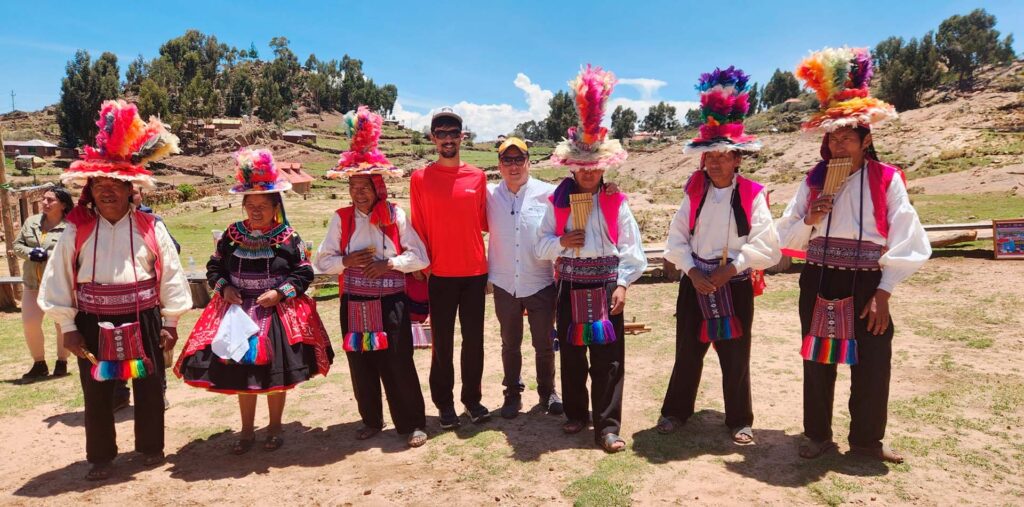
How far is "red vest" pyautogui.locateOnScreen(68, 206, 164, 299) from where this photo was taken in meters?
3.75

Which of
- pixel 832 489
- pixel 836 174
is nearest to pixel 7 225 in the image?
pixel 836 174

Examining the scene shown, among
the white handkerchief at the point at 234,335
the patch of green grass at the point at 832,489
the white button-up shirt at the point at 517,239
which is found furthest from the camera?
the white button-up shirt at the point at 517,239

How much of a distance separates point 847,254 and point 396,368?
3016 mm

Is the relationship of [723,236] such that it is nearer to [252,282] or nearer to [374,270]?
[374,270]

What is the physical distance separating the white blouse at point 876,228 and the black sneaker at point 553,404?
2043 millimetres

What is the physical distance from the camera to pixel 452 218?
172 inches

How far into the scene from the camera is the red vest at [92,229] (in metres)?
3.75

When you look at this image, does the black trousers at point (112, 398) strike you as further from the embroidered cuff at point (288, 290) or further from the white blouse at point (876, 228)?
the white blouse at point (876, 228)

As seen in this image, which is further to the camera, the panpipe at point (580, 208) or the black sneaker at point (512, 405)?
the black sneaker at point (512, 405)

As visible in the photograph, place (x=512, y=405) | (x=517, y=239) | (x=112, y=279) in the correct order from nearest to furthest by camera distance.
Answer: (x=112, y=279), (x=517, y=239), (x=512, y=405)

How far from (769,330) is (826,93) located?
4.01m

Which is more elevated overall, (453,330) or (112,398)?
(453,330)

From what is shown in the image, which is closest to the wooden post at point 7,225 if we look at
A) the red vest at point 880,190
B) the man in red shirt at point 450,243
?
the man in red shirt at point 450,243

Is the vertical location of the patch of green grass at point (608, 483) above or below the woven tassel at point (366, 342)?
below
